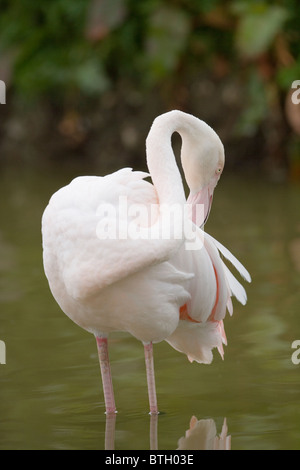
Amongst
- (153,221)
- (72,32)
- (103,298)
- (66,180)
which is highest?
(72,32)

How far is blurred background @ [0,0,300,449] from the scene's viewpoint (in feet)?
13.8

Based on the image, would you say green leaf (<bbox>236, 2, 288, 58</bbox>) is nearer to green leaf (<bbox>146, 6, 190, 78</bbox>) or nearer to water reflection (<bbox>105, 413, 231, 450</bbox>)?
green leaf (<bbox>146, 6, 190, 78</bbox>)

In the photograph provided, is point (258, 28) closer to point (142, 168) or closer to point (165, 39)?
point (165, 39)

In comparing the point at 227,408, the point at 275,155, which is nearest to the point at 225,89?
the point at 275,155

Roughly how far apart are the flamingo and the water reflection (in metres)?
0.17

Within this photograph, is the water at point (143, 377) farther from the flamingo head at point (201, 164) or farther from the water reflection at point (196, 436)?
the flamingo head at point (201, 164)

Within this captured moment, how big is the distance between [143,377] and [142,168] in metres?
8.09

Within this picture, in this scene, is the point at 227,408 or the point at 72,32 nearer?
the point at 227,408

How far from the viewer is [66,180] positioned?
12219mm

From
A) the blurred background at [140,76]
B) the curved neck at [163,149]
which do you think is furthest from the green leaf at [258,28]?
the curved neck at [163,149]

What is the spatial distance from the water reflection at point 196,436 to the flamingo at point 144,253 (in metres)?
0.17

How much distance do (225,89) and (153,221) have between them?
30.5 feet
